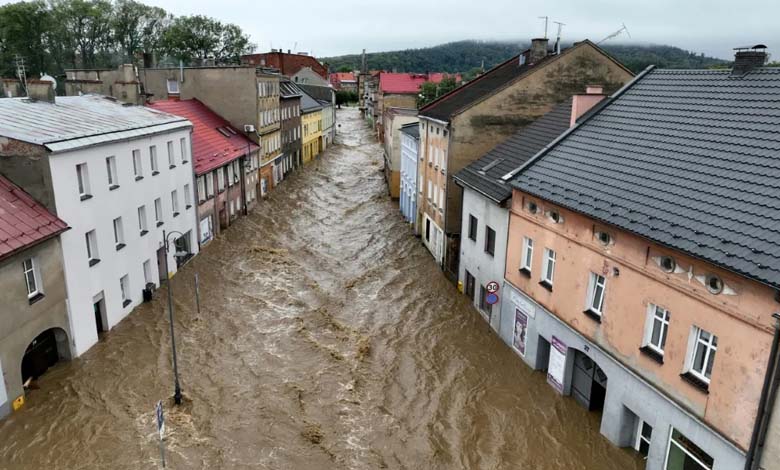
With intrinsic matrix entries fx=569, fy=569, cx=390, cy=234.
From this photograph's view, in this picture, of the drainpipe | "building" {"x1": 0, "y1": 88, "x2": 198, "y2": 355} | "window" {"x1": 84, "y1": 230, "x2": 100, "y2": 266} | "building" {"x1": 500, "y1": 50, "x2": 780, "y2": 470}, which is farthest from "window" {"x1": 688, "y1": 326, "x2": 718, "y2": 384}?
"window" {"x1": 84, "y1": 230, "x2": 100, "y2": 266}

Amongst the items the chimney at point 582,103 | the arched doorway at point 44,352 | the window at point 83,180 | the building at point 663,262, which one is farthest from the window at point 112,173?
the chimney at point 582,103

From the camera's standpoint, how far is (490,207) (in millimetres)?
21125

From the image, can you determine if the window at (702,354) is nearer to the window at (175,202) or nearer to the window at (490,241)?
the window at (490,241)

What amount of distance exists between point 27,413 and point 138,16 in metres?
98.2

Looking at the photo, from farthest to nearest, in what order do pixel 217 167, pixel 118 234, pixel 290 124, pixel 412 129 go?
pixel 290 124
pixel 412 129
pixel 217 167
pixel 118 234

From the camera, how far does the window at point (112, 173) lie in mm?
20844

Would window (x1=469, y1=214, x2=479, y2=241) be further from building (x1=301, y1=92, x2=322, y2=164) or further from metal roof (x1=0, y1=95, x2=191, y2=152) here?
building (x1=301, y1=92, x2=322, y2=164)

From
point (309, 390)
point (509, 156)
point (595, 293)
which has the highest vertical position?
point (509, 156)

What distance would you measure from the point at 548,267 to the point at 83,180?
50.8ft

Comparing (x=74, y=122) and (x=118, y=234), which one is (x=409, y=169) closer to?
(x=118, y=234)

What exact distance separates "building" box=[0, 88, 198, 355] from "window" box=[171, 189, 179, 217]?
6 cm

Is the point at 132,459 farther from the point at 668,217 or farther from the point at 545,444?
the point at 668,217

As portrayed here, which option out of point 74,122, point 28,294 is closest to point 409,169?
point 74,122

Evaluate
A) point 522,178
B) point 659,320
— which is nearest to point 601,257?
point 659,320
